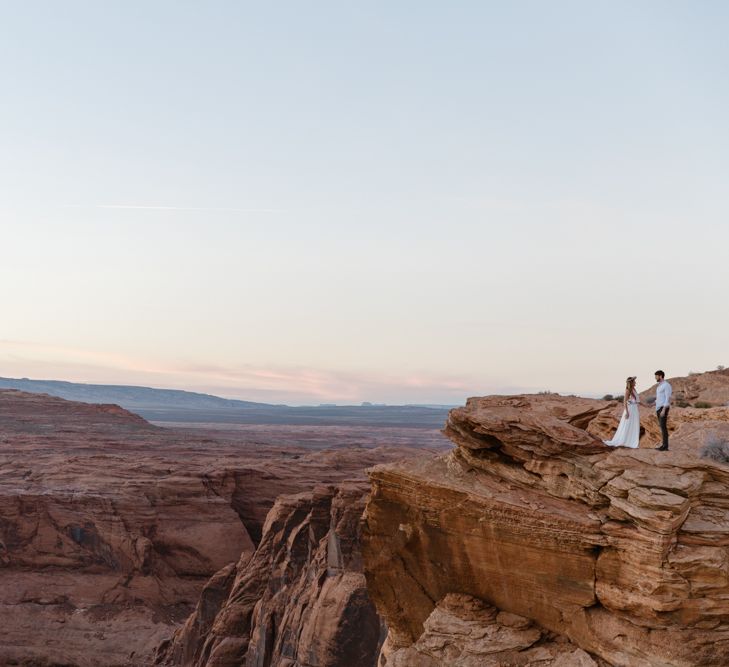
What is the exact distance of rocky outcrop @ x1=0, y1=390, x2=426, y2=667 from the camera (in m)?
37.4

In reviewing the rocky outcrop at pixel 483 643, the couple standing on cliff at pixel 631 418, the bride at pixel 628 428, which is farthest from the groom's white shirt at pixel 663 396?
the rocky outcrop at pixel 483 643

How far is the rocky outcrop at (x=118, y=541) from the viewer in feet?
123

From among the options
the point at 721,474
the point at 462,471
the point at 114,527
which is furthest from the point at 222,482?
the point at 721,474

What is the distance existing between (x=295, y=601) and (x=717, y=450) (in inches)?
811

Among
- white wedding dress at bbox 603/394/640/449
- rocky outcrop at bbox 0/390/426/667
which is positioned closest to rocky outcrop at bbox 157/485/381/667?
rocky outcrop at bbox 0/390/426/667

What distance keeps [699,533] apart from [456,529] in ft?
13.4

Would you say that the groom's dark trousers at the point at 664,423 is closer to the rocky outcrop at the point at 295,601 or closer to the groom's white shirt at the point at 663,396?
the groom's white shirt at the point at 663,396

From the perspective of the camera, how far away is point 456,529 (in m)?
12.0

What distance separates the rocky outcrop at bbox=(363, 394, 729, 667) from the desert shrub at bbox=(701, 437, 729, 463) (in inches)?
15.4

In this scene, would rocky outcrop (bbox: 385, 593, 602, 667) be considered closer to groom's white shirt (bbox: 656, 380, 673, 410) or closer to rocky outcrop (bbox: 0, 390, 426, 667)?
groom's white shirt (bbox: 656, 380, 673, 410)

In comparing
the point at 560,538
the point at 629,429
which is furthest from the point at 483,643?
the point at 629,429

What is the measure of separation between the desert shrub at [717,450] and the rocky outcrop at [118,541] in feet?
90.8

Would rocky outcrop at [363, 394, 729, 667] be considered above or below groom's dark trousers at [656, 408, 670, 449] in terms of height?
below

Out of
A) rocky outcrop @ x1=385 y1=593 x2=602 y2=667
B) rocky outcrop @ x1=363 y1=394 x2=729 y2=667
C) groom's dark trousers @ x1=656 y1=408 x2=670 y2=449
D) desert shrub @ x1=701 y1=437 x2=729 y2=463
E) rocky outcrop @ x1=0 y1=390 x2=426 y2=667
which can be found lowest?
rocky outcrop @ x1=0 y1=390 x2=426 y2=667
